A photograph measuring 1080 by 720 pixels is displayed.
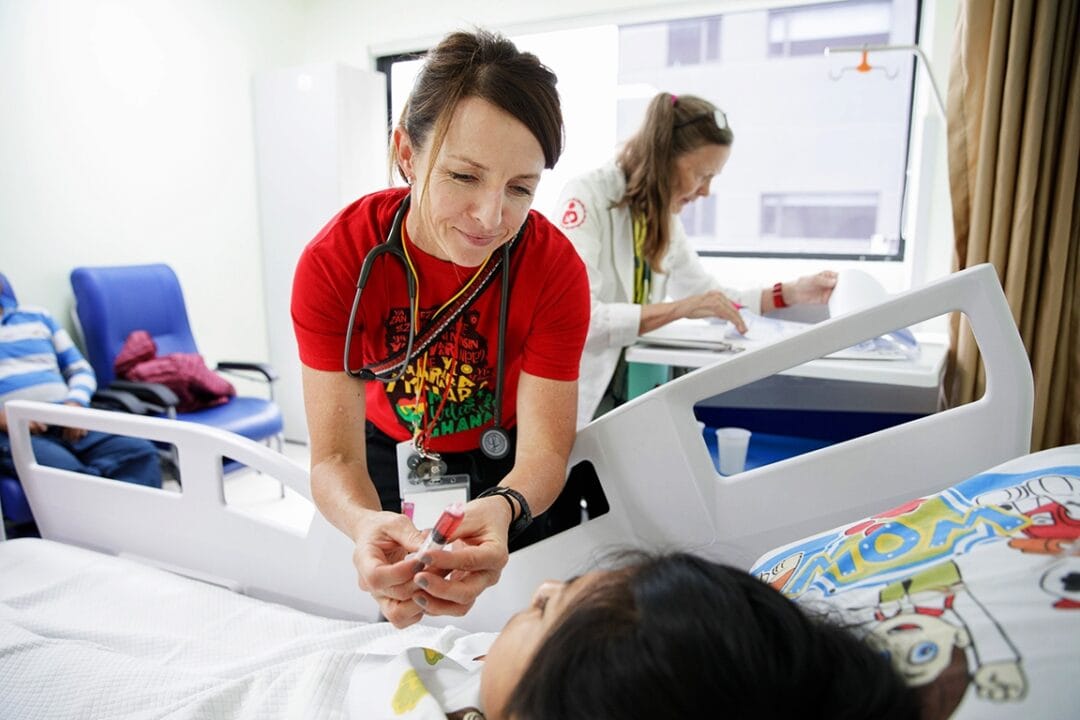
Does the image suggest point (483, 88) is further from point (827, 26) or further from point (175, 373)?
point (827, 26)

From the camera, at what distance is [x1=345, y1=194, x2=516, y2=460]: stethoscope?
4.25ft

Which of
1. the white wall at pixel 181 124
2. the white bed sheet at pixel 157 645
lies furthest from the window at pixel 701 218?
the white bed sheet at pixel 157 645

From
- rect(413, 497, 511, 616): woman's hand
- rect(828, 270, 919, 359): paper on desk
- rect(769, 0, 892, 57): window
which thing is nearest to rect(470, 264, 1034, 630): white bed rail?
rect(413, 497, 511, 616): woman's hand

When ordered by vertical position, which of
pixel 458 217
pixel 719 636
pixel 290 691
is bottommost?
pixel 290 691

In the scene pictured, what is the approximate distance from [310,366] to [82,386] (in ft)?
8.20

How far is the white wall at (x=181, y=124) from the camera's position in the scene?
3.51 meters

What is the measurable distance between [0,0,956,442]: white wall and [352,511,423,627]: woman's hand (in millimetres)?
3059

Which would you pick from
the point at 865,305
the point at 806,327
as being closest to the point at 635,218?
the point at 806,327

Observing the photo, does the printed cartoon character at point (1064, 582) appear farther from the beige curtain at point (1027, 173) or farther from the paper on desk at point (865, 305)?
the beige curtain at point (1027, 173)

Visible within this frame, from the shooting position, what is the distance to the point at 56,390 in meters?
3.14

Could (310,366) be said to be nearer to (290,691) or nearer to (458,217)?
(458,217)

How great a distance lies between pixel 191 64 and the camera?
14.1 ft

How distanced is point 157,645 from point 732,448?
158 cm

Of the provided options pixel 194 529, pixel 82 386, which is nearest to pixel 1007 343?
pixel 194 529
